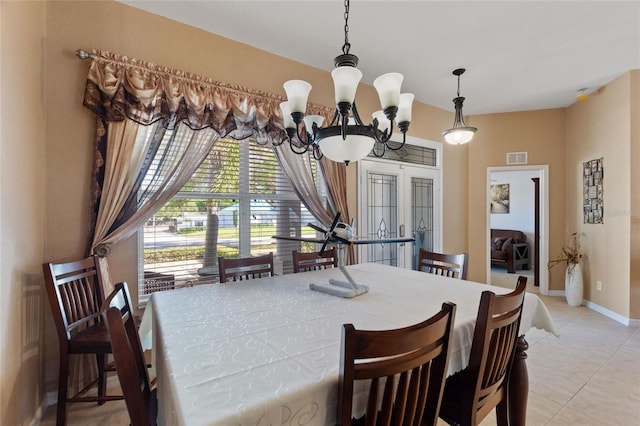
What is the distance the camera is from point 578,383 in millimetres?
2387

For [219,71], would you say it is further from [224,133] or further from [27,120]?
[27,120]

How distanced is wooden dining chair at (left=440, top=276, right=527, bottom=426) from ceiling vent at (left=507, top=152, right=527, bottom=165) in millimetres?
4340

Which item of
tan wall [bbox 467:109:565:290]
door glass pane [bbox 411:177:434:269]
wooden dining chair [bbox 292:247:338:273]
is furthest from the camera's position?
tan wall [bbox 467:109:565:290]

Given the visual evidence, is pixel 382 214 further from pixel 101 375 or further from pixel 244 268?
pixel 101 375

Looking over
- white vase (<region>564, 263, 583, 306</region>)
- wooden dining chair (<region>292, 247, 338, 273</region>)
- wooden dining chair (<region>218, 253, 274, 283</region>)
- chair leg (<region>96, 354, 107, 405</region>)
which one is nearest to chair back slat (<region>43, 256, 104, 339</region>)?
chair leg (<region>96, 354, 107, 405</region>)

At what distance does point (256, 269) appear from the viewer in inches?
95.1

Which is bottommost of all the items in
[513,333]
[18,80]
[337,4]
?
[513,333]

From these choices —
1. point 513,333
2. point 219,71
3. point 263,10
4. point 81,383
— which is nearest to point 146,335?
point 81,383

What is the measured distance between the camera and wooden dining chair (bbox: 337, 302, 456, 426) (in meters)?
0.86

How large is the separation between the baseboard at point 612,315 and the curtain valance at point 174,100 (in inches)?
174

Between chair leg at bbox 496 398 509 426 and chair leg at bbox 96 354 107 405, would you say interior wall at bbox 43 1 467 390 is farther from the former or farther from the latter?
chair leg at bbox 496 398 509 426

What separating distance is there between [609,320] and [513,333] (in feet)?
11.9

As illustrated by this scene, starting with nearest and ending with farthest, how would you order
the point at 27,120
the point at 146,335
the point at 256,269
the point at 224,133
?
the point at 146,335
the point at 27,120
the point at 256,269
the point at 224,133

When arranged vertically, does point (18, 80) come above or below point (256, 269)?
above
